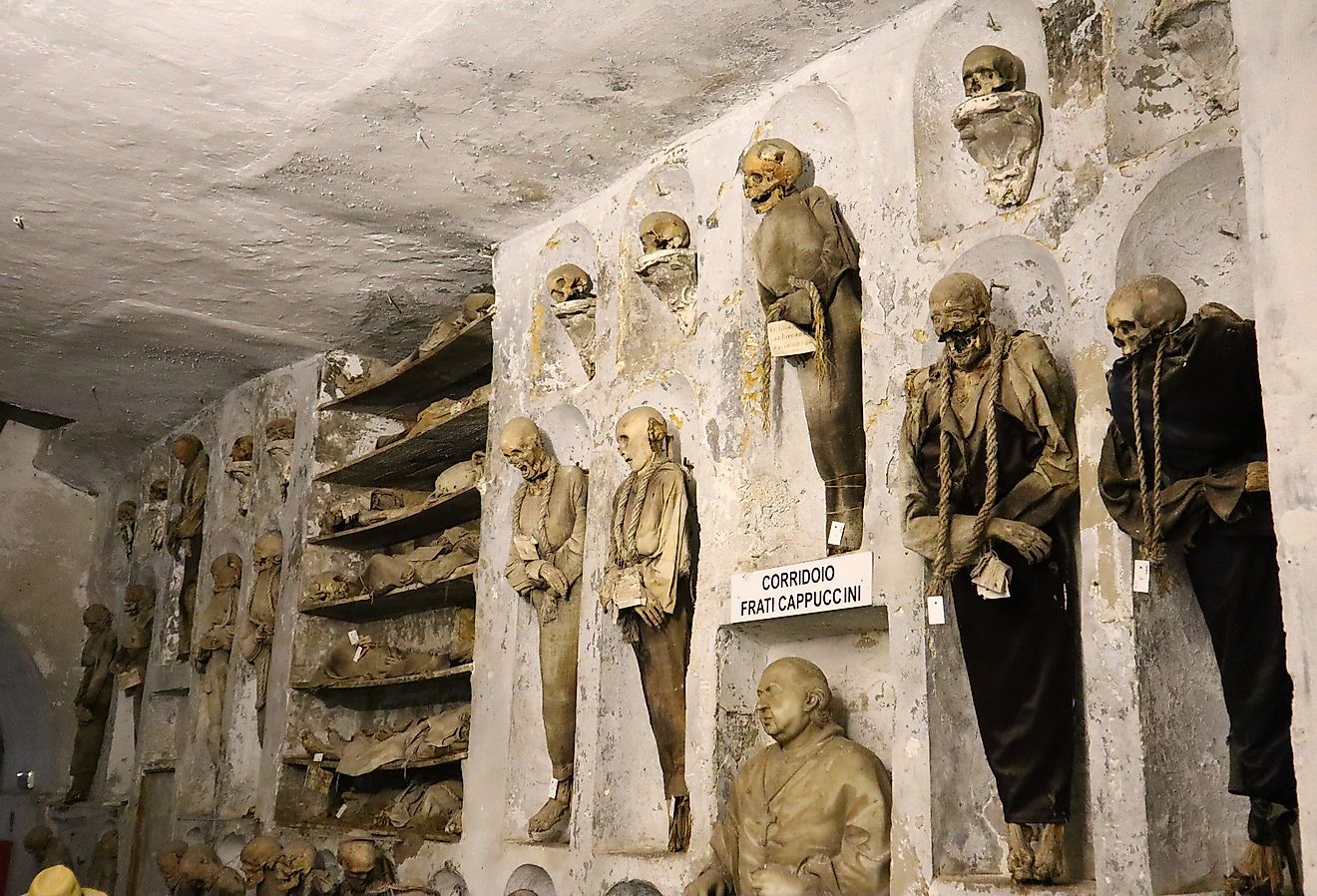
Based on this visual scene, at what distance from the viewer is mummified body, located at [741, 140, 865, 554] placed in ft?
15.8

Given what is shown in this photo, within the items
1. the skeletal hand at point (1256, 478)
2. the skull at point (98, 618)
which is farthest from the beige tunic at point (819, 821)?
the skull at point (98, 618)

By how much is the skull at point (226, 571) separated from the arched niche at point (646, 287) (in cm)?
416

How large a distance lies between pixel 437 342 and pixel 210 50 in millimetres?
2515

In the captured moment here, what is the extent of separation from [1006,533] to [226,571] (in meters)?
6.37

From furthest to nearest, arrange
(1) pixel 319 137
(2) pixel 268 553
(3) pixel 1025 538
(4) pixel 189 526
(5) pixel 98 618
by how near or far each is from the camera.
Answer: (5) pixel 98 618 → (4) pixel 189 526 → (2) pixel 268 553 → (1) pixel 319 137 → (3) pixel 1025 538

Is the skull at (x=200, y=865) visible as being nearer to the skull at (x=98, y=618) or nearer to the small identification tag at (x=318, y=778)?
the small identification tag at (x=318, y=778)

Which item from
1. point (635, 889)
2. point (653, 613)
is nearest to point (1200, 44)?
point (653, 613)

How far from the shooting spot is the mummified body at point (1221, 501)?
11.3 feet

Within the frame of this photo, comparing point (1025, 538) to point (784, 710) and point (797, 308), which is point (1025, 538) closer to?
point (784, 710)

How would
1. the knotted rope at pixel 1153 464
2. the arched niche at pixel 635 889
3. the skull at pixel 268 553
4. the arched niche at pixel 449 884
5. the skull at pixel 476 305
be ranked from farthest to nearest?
1. the skull at pixel 268 553
2. the skull at pixel 476 305
3. the arched niche at pixel 449 884
4. the arched niche at pixel 635 889
5. the knotted rope at pixel 1153 464

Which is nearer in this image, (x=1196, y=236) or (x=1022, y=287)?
(x=1196, y=236)

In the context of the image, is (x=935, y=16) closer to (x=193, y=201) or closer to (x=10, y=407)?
(x=193, y=201)

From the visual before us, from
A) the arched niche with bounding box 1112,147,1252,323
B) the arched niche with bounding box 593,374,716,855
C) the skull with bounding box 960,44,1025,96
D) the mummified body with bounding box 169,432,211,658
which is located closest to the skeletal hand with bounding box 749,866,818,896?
the arched niche with bounding box 593,374,716,855

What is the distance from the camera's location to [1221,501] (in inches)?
138
